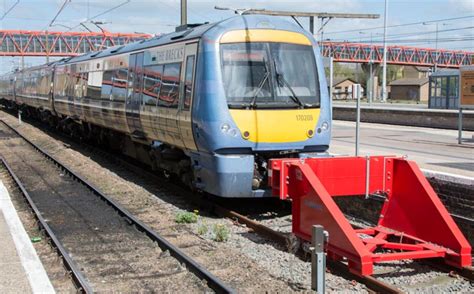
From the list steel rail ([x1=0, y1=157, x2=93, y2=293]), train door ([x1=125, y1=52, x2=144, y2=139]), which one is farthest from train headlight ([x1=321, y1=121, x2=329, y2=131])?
steel rail ([x1=0, y1=157, x2=93, y2=293])

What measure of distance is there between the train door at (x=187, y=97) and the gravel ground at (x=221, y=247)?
1.30 m

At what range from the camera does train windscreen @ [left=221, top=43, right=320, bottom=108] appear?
8812 mm

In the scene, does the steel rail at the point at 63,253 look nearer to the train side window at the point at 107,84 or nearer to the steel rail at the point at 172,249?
the steel rail at the point at 172,249

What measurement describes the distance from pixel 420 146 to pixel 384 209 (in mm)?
10457

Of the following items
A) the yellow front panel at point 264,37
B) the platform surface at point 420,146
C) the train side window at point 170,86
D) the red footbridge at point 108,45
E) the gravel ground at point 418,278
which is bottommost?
the gravel ground at point 418,278

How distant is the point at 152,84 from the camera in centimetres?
1123

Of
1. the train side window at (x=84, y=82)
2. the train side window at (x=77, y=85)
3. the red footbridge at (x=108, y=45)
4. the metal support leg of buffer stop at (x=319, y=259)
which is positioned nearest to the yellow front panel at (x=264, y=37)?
the metal support leg of buffer stop at (x=319, y=259)

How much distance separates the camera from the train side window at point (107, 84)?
47.8 ft

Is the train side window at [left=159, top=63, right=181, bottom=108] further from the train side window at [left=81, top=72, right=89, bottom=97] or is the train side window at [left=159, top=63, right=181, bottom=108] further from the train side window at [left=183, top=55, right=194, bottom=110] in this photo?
the train side window at [left=81, top=72, right=89, bottom=97]

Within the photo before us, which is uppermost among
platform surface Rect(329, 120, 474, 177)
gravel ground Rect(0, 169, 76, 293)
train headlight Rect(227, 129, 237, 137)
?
train headlight Rect(227, 129, 237, 137)

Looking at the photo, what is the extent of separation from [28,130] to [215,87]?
23.0 m

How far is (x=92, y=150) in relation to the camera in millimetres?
19250

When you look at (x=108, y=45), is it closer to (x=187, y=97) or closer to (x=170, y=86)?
(x=170, y=86)

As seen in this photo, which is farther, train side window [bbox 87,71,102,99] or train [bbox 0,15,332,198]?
train side window [bbox 87,71,102,99]
